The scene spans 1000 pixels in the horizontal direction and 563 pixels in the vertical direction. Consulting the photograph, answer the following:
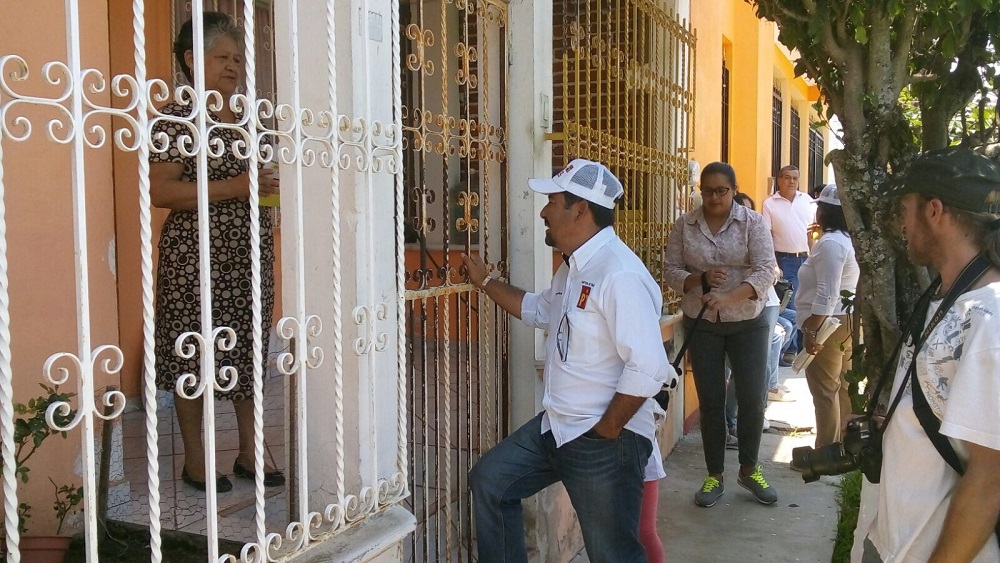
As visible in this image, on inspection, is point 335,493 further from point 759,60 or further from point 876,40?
point 759,60

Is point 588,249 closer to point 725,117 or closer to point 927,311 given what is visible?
point 927,311

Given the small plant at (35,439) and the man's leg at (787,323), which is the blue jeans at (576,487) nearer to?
the small plant at (35,439)

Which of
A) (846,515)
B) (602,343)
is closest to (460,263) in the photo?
(602,343)

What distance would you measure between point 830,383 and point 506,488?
3.17 meters

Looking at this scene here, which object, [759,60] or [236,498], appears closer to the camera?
[236,498]

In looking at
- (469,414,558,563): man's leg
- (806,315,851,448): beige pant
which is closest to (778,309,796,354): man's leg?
(806,315,851,448): beige pant

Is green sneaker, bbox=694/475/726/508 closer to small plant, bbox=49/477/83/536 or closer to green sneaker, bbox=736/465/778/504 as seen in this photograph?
green sneaker, bbox=736/465/778/504

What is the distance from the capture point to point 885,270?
2.94m

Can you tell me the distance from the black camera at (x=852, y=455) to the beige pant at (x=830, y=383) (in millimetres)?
2815

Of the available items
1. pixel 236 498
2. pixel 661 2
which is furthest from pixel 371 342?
pixel 661 2

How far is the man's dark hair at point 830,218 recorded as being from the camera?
16.6ft

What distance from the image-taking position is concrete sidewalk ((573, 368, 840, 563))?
429cm

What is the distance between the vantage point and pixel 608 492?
285 cm

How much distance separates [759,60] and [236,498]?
26.6 feet
